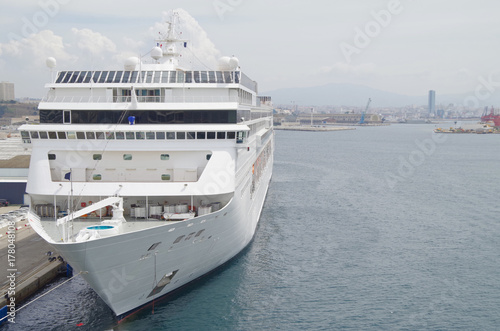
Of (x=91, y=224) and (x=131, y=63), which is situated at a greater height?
(x=131, y=63)

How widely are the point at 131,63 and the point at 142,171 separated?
5.20 meters

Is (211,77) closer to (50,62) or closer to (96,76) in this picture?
(96,76)

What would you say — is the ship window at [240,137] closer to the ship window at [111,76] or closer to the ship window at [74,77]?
the ship window at [111,76]

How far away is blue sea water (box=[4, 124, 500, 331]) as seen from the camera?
17.7 metres

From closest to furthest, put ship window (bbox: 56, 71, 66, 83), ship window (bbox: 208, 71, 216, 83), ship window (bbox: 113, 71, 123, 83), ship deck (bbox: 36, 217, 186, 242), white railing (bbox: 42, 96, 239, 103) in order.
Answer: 1. ship deck (bbox: 36, 217, 186, 242)
2. white railing (bbox: 42, 96, 239, 103)
3. ship window (bbox: 113, 71, 123, 83)
4. ship window (bbox: 56, 71, 66, 83)
5. ship window (bbox: 208, 71, 216, 83)

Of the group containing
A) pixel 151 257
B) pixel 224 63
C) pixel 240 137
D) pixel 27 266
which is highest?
pixel 224 63

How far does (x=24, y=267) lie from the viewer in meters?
21.3

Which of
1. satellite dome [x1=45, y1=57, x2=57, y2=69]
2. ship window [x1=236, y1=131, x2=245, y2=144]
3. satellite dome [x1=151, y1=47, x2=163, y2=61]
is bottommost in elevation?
ship window [x1=236, y1=131, x2=245, y2=144]

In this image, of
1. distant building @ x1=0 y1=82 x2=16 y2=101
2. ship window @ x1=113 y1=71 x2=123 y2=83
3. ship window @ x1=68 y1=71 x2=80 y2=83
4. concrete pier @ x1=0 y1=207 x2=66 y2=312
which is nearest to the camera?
concrete pier @ x1=0 y1=207 x2=66 y2=312

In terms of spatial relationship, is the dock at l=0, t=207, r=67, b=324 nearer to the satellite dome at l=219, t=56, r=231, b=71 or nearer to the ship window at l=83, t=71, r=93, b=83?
the ship window at l=83, t=71, r=93, b=83

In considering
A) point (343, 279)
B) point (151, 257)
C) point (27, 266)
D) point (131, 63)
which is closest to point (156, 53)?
point (131, 63)

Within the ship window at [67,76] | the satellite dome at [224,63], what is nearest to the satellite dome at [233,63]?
the satellite dome at [224,63]

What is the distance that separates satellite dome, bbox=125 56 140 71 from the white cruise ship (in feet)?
0.19

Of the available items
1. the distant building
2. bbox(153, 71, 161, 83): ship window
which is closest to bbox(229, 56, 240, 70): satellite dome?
bbox(153, 71, 161, 83): ship window
